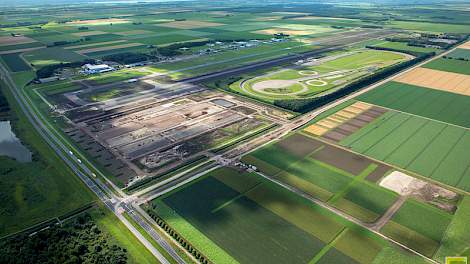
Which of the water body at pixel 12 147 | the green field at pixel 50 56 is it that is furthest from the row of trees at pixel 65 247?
Answer: the green field at pixel 50 56

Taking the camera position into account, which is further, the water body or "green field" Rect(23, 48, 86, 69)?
"green field" Rect(23, 48, 86, 69)

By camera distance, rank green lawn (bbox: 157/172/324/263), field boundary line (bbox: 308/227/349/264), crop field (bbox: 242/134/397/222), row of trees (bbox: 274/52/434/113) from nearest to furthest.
Answer: field boundary line (bbox: 308/227/349/264) < green lawn (bbox: 157/172/324/263) < crop field (bbox: 242/134/397/222) < row of trees (bbox: 274/52/434/113)

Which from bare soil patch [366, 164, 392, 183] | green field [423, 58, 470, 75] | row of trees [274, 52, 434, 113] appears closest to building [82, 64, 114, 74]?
row of trees [274, 52, 434, 113]

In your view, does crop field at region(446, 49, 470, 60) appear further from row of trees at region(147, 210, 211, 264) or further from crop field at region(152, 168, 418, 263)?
row of trees at region(147, 210, 211, 264)

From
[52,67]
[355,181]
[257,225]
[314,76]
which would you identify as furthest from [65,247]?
[52,67]

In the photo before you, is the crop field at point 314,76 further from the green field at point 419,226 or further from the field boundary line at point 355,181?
the green field at point 419,226

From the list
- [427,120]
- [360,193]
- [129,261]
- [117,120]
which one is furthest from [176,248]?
[427,120]
